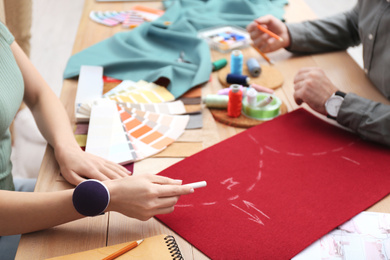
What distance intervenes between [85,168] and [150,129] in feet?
0.94

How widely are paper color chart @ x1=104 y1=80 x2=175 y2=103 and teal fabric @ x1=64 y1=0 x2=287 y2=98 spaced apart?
1.2 inches

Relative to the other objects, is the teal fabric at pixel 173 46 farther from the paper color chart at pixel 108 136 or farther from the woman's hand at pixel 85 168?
the woman's hand at pixel 85 168

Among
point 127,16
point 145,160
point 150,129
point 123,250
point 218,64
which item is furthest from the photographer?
point 127,16

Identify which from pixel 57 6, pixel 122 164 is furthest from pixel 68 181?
pixel 57 6

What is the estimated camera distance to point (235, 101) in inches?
56.1

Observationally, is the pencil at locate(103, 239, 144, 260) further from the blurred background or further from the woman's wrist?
the blurred background

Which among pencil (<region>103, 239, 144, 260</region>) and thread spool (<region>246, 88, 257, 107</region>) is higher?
thread spool (<region>246, 88, 257, 107</region>)

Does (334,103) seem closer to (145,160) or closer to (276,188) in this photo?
(276,188)

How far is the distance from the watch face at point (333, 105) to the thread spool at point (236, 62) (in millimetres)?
371

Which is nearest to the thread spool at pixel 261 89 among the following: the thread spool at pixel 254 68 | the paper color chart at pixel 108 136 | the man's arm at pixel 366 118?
the thread spool at pixel 254 68

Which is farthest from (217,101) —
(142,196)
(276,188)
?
(142,196)

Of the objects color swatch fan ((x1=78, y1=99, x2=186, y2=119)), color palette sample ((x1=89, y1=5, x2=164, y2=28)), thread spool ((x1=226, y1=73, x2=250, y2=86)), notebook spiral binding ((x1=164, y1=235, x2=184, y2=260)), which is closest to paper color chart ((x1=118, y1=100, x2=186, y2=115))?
color swatch fan ((x1=78, y1=99, x2=186, y2=119))

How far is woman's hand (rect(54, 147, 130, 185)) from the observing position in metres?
1.13

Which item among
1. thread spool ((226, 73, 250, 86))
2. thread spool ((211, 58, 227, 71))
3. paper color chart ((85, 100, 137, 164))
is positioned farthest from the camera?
thread spool ((211, 58, 227, 71))
